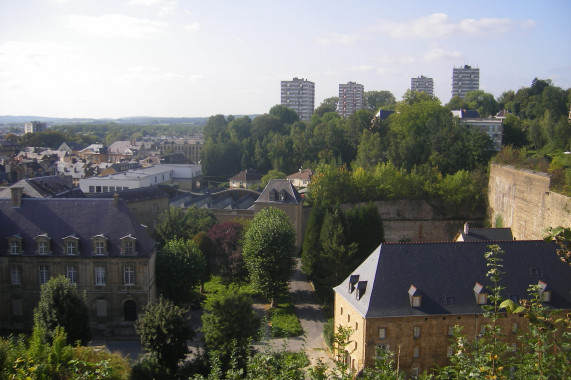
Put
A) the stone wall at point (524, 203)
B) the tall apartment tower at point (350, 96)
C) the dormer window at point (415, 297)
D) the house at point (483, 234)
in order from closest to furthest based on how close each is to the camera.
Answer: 1. the dormer window at point (415, 297)
2. the house at point (483, 234)
3. the stone wall at point (524, 203)
4. the tall apartment tower at point (350, 96)

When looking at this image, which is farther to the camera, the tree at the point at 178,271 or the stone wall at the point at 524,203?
the stone wall at the point at 524,203

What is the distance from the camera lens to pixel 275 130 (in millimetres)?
78000

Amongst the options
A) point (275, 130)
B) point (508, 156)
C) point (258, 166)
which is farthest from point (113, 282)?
point (275, 130)

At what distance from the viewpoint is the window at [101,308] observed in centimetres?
2708

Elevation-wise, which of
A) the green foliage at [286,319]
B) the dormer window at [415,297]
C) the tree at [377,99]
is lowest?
the green foliage at [286,319]

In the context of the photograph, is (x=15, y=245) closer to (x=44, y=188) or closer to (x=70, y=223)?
(x=70, y=223)

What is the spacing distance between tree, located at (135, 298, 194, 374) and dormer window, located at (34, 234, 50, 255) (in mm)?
8320

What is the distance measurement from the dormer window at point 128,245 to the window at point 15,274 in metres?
5.25

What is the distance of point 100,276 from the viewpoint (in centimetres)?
2708

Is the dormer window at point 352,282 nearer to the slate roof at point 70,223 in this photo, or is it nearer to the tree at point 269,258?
the tree at point 269,258

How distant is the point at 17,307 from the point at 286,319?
13865 mm

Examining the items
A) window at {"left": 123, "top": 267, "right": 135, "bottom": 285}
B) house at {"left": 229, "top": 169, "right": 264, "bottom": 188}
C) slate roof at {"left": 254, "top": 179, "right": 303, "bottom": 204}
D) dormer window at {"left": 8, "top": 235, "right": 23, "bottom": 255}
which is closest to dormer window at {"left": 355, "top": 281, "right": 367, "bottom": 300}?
window at {"left": 123, "top": 267, "right": 135, "bottom": 285}

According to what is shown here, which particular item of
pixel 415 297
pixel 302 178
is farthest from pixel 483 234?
pixel 302 178

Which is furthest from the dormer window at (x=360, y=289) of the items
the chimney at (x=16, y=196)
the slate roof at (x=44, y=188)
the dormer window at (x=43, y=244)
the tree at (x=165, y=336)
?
the slate roof at (x=44, y=188)
